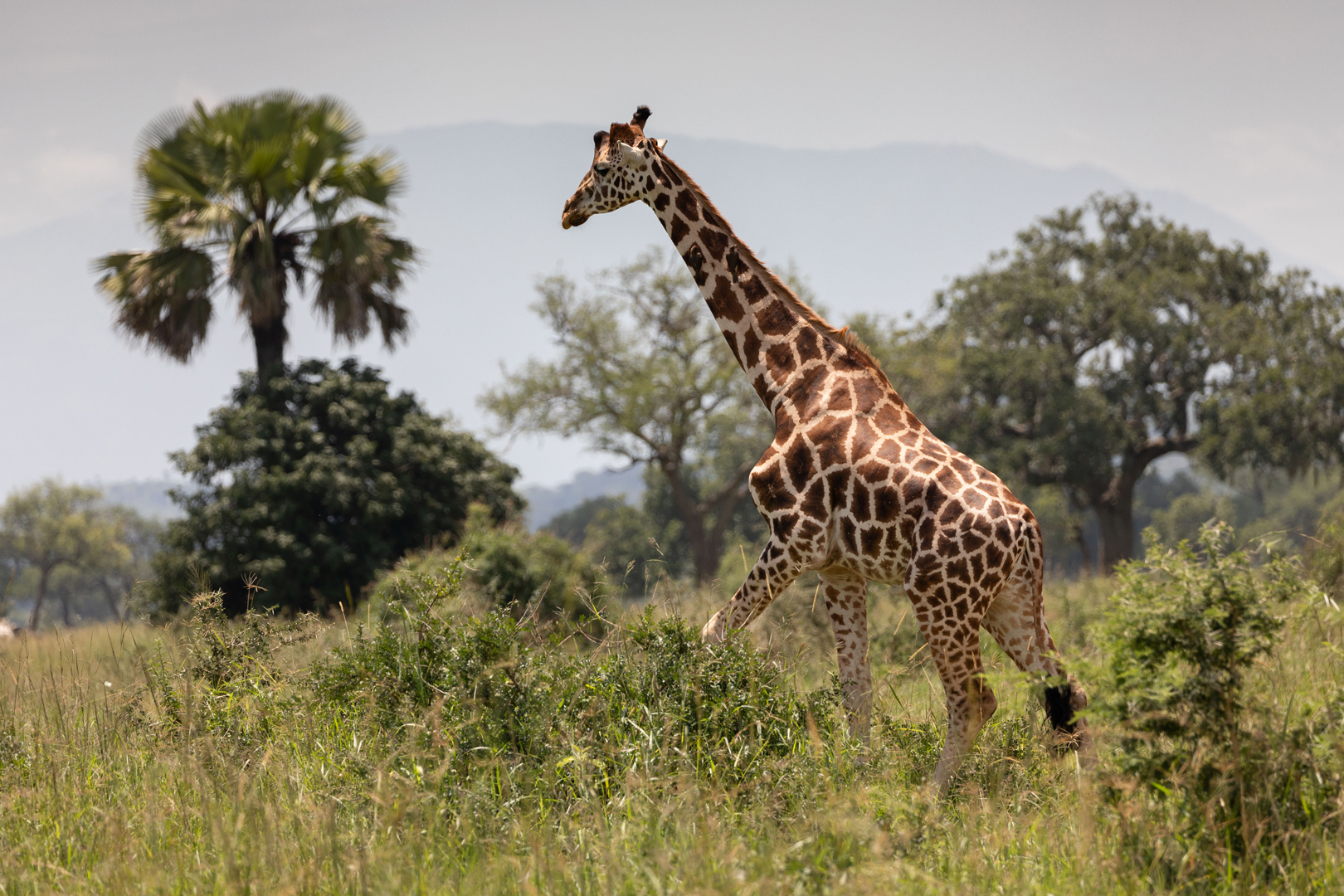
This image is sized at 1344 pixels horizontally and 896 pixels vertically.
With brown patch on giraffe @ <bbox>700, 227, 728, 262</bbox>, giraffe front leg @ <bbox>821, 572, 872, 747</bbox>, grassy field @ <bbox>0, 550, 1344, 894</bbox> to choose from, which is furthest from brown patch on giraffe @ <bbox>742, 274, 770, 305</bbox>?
grassy field @ <bbox>0, 550, 1344, 894</bbox>

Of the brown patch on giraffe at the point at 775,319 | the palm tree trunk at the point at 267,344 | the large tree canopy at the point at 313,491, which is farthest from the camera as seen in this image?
the palm tree trunk at the point at 267,344

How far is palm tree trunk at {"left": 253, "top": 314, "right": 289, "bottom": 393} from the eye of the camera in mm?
20312

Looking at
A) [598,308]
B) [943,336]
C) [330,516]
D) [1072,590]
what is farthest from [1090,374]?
[330,516]

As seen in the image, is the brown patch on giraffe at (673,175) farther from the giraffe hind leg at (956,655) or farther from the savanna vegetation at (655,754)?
the giraffe hind leg at (956,655)

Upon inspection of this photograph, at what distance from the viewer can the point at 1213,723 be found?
358cm

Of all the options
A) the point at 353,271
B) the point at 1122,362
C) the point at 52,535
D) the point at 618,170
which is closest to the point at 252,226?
the point at 353,271

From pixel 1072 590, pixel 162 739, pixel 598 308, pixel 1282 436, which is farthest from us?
pixel 598 308

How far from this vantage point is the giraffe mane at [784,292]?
5.76 m

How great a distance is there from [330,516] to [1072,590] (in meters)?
13.6

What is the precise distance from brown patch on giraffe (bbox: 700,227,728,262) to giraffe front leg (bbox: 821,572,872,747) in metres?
2.03

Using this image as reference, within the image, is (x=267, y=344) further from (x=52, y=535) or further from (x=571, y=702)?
(x=52, y=535)

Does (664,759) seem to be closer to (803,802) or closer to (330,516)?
(803,802)

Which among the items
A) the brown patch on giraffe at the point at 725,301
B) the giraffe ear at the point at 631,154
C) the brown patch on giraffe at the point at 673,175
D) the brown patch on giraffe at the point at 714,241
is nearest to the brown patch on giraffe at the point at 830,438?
the brown patch on giraffe at the point at 725,301

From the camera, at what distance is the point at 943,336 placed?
3572 cm
